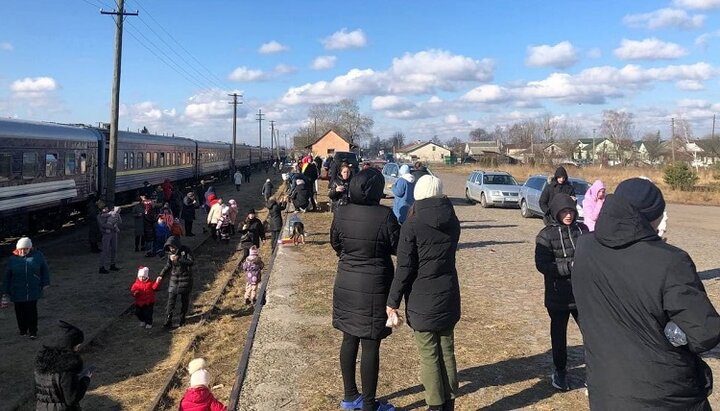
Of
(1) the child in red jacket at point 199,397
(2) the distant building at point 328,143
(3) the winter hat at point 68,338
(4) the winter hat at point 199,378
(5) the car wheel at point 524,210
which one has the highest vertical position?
(2) the distant building at point 328,143

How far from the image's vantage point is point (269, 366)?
224 inches

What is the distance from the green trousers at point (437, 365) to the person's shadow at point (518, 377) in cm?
58

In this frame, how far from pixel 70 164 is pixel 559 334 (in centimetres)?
1605

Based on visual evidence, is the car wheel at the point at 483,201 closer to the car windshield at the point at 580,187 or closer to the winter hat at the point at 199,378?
the car windshield at the point at 580,187

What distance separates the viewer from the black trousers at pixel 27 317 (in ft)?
25.5

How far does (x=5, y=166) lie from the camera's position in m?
13.2

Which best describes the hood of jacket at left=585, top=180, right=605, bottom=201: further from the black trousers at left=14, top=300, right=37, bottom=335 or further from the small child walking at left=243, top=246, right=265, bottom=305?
the black trousers at left=14, top=300, right=37, bottom=335

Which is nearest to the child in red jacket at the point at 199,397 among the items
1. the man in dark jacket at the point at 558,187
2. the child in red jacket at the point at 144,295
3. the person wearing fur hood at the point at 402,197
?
the child in red jacket at the point at 144,295

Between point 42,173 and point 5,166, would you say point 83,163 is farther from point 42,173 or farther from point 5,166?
point 5,166

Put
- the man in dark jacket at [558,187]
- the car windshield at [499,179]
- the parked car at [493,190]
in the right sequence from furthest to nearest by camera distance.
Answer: the car windshield at [499,179], the parked car at [493,190], the man in dark jacket at [558,187]

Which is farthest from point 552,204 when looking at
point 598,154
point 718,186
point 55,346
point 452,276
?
point 598,154

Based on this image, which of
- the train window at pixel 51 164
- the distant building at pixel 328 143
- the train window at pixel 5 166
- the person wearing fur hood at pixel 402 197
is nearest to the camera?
the person wearing fur hood at pixel 402 197

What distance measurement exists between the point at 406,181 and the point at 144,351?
15.5ft

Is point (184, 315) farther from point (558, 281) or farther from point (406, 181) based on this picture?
point (558, 281)
